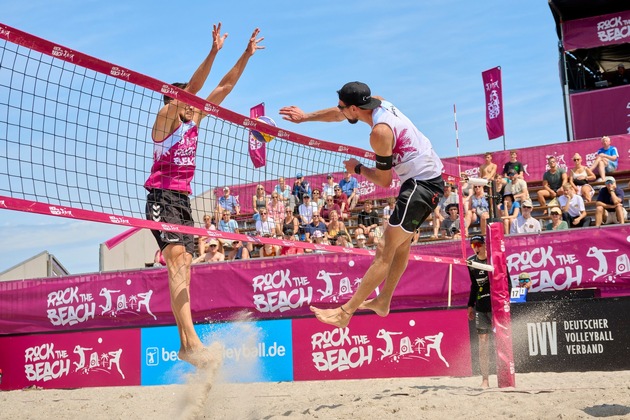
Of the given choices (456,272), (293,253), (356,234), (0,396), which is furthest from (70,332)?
(456,272)

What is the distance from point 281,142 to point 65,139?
2.14 meters

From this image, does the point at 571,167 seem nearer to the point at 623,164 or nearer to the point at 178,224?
the point at 623,164

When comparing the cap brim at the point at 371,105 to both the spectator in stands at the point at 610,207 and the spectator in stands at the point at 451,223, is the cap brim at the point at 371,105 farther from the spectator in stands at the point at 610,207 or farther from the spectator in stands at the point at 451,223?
the spectator in stands at the point at 610,207

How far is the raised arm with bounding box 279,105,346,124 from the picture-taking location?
231 inches

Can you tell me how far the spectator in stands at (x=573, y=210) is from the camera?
11500mm

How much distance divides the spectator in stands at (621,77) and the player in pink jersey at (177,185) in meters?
13.8

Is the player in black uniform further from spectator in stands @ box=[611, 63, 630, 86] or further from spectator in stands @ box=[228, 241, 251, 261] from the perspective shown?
spectator in stands @ box=[611, 63, 630, 86]

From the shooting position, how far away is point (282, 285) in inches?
422

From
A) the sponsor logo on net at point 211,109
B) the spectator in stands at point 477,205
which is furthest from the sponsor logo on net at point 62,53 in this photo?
the spectator in stands at point 477,205

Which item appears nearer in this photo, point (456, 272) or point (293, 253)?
point (456, 272)

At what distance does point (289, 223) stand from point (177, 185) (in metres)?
3.44

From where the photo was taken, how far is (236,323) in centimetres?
1073

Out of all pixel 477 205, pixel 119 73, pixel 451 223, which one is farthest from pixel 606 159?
pixel 119 73

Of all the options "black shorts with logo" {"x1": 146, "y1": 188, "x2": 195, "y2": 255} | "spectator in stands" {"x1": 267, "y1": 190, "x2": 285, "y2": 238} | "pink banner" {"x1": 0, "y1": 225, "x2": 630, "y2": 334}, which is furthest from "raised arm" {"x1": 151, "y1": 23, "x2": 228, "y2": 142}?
"pink banner" {"x1": 0, "y1": 225, "x2": 630, "y2": 334}
